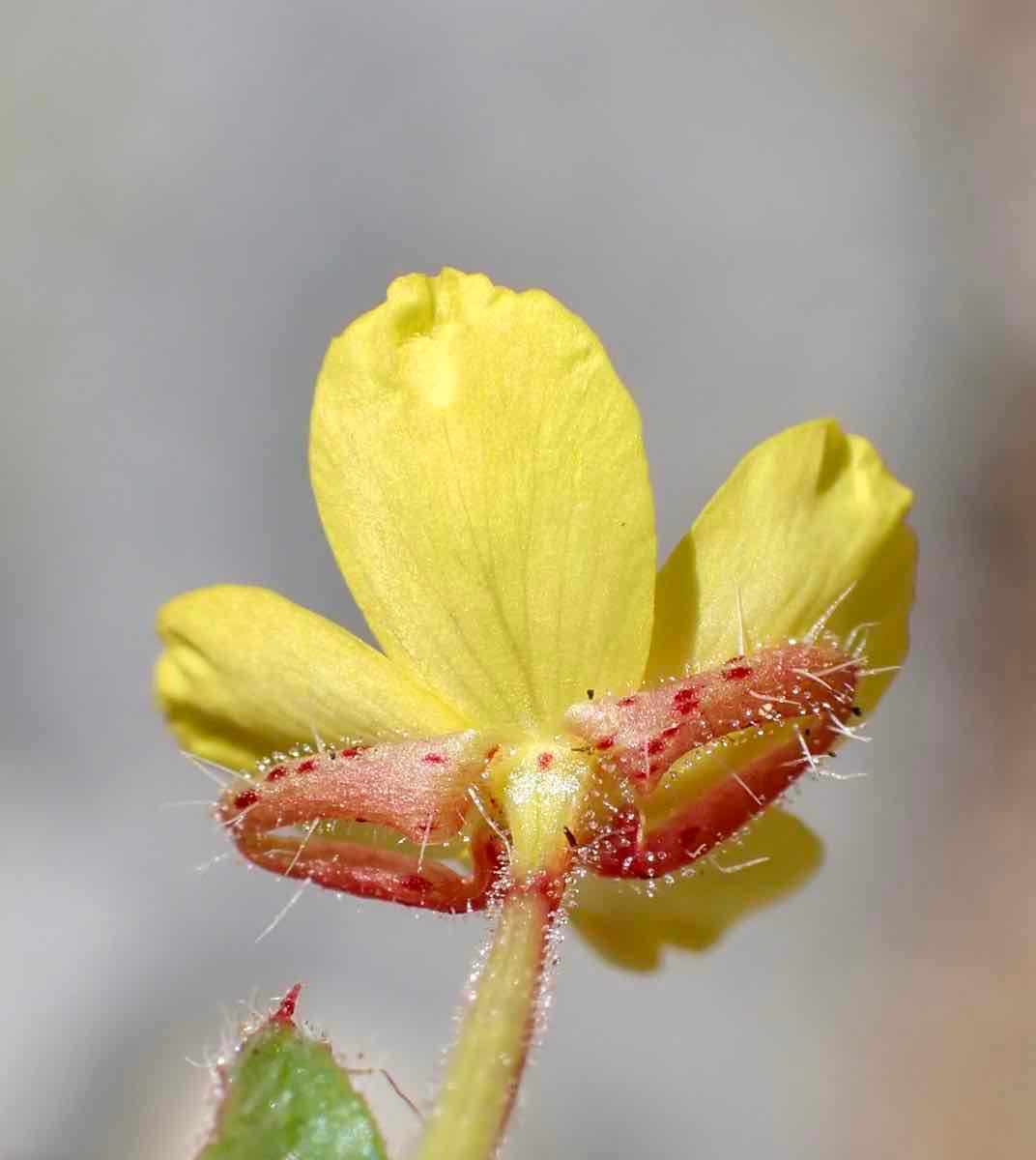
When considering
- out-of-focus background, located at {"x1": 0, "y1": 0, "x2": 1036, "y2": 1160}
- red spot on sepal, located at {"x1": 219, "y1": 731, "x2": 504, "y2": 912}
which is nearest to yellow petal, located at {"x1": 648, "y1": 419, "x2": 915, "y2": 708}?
red spot on sepal, located at {"x1": 219, "y1": 731, "x2": 504, "y2": 912}

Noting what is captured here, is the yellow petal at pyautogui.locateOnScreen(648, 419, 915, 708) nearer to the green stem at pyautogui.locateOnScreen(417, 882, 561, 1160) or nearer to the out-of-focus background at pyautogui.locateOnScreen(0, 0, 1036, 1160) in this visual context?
the green stem at pyautogui.locateOnScreen(417, 882, 561, 1160)

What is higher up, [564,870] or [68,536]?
[68,536]

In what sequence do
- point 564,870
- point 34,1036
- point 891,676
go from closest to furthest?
point 564,870 → point 891,676 → point 34,1036

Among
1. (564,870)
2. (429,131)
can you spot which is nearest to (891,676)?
(564,870)

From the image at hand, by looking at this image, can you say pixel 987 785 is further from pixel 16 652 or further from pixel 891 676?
pixel 891 676

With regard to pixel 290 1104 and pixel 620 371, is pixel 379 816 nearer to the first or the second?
pixel 290 1104
